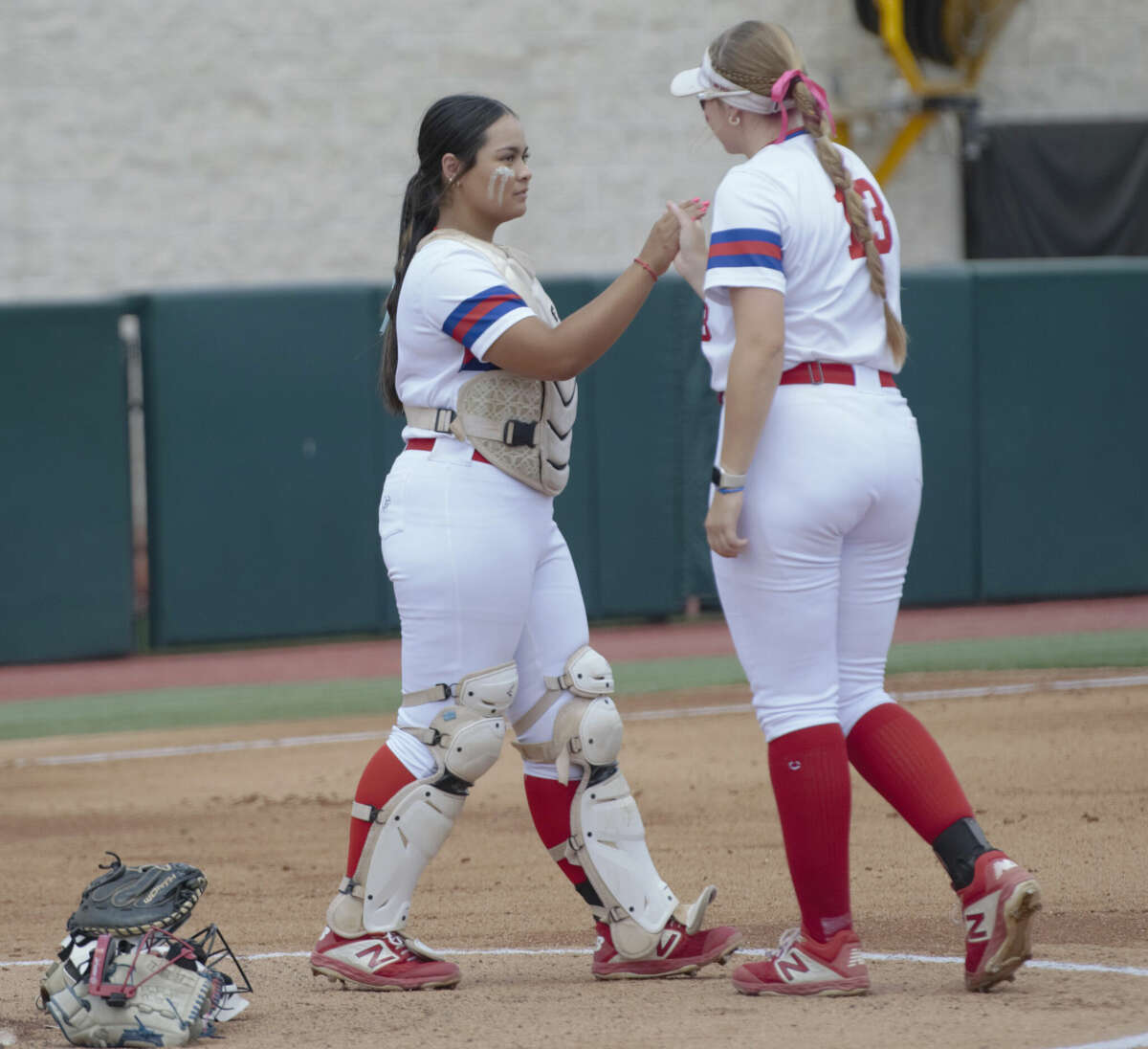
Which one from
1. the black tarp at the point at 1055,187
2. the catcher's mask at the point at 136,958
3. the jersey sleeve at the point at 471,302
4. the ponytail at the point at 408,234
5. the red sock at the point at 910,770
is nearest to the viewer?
the catcher's mask at the point at 136,958

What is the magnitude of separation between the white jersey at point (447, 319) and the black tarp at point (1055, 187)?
12.7m

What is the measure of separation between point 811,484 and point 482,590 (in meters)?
0.77

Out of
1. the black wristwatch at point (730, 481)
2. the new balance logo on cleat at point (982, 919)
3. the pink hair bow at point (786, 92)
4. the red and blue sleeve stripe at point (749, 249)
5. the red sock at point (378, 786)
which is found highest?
the pink hair bow at point (786, 92)

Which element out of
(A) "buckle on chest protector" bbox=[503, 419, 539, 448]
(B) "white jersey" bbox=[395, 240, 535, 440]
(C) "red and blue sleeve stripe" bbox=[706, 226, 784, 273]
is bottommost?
(A) "buckle on chest protector" bbox=[503, 419, 539, 448]

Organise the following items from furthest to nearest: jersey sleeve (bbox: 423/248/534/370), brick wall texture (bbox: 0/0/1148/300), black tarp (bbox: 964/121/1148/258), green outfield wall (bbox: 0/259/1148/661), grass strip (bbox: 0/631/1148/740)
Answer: black tarp (bbox: 964/121/1148/258)
brick wall texture (bbox: 0/0/1148/300)
green outfield wall (bbox: 0/259/1148/661)
grass strip (bbox: 0/631/1148/740)
jersey sleeve (bbox: 423/248/534/370)

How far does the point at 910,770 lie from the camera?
151 inches

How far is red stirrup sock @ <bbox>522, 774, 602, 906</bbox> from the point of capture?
418cm

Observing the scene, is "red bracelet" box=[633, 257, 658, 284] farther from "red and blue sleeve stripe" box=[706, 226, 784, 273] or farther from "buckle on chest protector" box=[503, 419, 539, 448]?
"buckle on chest protector" box=[503, 419, 539, 448]

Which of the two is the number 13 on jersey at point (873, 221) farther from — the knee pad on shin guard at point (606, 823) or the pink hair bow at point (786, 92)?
the knee pad on shin guard at point (606, 823)

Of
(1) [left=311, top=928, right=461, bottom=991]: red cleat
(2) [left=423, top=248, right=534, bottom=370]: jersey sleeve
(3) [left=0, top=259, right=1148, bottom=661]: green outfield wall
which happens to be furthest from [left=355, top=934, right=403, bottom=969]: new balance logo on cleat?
(3) [left=0, top=259, right=1148, bottom=661]: green outfield wall

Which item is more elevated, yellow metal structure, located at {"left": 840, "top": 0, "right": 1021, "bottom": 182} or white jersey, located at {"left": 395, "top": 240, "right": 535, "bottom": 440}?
yellow metal structure, located at {"left": 840, "top": 0, "right": 1021, "bottom": 182}

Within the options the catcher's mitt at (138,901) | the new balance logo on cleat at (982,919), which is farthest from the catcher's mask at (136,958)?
the new balance logo on cleat at (982,919)

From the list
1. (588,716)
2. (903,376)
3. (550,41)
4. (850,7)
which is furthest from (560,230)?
(588,716)

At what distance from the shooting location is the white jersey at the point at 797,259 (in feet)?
12.1
